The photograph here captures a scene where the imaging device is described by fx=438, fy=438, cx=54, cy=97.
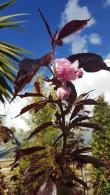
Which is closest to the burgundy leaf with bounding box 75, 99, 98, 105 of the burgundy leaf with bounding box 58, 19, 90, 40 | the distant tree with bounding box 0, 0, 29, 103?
the burgundy leaf with bounding box 58, 19, 90, 40

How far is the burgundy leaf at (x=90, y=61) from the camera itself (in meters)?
1.20

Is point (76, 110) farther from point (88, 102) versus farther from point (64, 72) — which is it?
point (64, 72)

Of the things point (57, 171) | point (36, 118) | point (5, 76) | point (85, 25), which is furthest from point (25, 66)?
point (36, 118)

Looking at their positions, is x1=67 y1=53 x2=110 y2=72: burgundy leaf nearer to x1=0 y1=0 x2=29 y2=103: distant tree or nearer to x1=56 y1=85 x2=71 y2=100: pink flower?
x1=56 y1=85 x2=71 y2=100: pink flower

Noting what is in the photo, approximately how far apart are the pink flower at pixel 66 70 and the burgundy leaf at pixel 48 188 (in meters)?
0.28

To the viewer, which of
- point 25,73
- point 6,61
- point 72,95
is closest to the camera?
point 25,73

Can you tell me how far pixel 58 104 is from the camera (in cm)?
123

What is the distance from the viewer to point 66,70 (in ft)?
3.86

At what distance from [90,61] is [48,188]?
1.20 feet

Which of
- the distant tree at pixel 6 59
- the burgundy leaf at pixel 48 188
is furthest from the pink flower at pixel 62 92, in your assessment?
the distant tree at pixel 6 59

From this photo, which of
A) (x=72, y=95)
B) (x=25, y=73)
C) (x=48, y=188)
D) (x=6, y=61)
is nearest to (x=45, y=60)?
(x=25, y=73)

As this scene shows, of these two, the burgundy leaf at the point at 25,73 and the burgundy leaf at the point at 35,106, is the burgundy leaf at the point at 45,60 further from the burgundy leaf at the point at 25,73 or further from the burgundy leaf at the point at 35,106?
the burgundy leaf at the point at 35,106

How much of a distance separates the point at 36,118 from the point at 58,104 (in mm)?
9162

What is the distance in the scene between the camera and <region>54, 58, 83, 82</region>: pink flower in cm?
117
